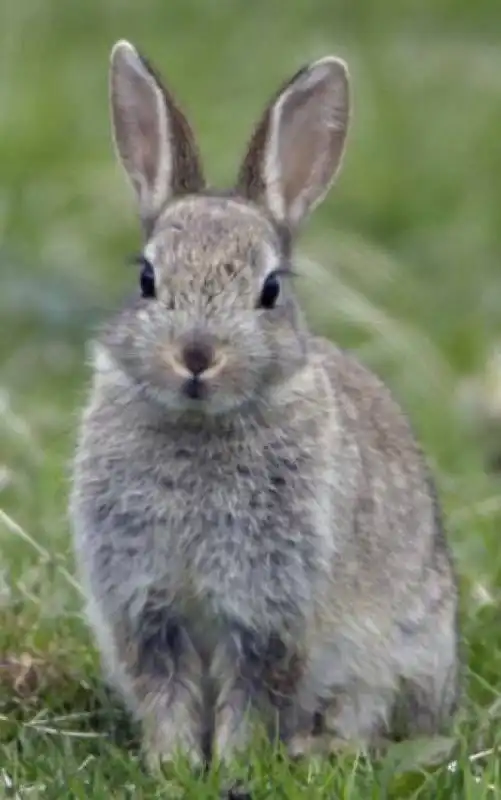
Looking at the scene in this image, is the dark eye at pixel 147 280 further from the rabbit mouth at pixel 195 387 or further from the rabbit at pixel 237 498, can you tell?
the rabbit mouth at pixel 195 387

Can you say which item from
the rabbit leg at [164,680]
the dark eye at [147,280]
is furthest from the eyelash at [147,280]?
the rabbit leg at [164,680]

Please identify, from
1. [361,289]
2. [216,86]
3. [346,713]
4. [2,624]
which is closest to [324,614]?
[346,713]

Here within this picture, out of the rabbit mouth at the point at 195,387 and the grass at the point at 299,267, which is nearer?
the rabbit mouth at the point at 195,387

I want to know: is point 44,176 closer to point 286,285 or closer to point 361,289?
point 361,289

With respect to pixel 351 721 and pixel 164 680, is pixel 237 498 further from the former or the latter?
pixel 351 721

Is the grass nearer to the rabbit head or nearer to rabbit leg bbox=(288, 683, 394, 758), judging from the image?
rabbit leg bbox=(288, 683, 394, 758)
